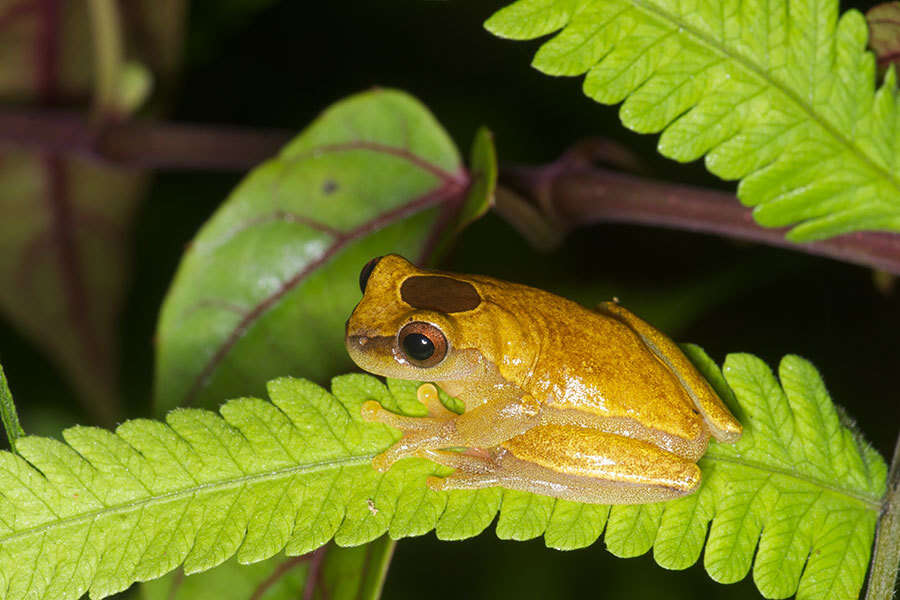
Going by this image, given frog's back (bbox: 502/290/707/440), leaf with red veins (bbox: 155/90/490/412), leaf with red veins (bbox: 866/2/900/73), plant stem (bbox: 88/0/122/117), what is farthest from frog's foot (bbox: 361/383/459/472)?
plant stem (bbox: 88/0/122/117)

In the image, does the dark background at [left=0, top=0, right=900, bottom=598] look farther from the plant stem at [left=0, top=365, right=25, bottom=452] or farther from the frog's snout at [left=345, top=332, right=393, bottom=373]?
the plant stem at [left=0, top=365, right=25, bottom=452]

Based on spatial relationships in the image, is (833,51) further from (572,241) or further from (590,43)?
(572,241)

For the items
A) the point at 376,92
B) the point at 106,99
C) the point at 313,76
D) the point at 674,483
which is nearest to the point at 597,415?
the point at 674,483

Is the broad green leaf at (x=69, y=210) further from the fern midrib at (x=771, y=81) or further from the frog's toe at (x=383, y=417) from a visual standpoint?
the fern midrib at (x=771, y=81)

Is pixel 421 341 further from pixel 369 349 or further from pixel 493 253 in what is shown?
pixel 493 253

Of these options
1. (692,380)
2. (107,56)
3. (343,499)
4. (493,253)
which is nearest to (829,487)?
(692,380)

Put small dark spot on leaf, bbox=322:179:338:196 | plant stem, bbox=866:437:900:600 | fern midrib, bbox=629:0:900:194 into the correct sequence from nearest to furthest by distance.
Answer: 1. plant stem, bbox=866:437:900:600
2. fern midrib, bbox=629:0:900:194
3. small dark spot on leaf, bbox=322:179:338:196
